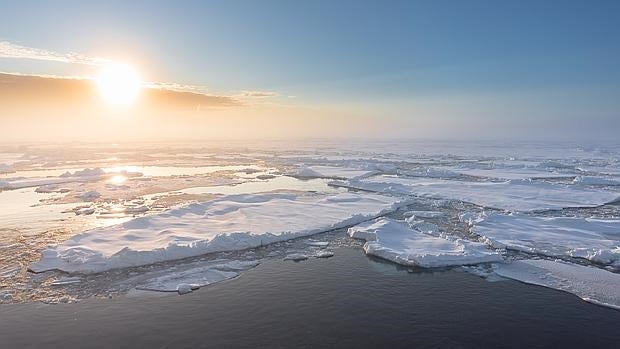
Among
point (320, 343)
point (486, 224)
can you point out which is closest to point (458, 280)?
point (320, 343)

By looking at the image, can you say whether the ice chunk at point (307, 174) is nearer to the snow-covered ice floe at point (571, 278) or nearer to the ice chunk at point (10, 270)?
the snow-covered ice floe at point (571, 278)

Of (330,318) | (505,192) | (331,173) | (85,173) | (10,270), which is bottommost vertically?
(330,318)

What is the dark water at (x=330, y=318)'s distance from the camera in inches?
355

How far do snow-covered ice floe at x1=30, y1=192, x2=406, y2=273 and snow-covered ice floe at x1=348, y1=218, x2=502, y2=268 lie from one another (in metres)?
2.25

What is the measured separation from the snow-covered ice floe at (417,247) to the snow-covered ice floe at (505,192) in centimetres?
879

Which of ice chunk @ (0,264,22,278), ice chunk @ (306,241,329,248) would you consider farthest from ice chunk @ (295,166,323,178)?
ice chunk @ (0,264,22,278)

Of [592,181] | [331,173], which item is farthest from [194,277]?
[592,181]

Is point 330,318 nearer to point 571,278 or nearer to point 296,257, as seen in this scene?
point 296,257

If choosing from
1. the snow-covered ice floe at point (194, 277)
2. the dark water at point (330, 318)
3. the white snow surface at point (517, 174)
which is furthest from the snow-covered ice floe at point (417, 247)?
the white snow surface at point (517, 174)

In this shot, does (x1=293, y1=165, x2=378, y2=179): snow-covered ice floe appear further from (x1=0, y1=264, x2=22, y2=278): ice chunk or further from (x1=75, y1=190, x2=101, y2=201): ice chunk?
(x1=0, y1=264, x2=22, y2=278): ice chunk

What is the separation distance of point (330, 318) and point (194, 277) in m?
4.64

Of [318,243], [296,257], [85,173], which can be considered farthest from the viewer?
[85,173]

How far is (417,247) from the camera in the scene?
49.0 feet

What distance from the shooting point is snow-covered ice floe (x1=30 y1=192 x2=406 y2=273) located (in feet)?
44.4
